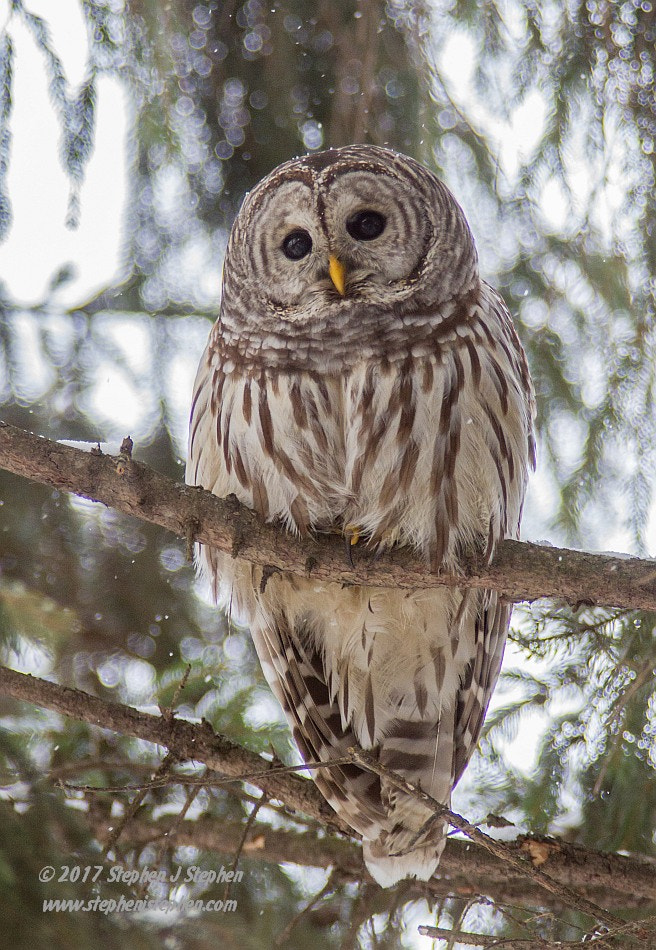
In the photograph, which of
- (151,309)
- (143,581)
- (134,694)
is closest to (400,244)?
(151,309)

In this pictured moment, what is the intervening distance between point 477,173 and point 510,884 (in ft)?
7.85

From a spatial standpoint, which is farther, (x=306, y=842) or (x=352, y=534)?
(x=306, y=842)

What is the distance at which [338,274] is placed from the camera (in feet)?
8.89

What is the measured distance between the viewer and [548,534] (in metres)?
3.53

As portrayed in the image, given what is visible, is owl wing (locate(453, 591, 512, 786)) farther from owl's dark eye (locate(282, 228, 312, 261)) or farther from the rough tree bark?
owl's dark eye (locate(282, 228, 312, 261))

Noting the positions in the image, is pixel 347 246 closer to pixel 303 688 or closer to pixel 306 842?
pixel 303 688

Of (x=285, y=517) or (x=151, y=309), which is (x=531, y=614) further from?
(x=151, y=309)

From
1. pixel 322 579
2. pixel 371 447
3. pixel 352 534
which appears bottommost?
pixel 322 579

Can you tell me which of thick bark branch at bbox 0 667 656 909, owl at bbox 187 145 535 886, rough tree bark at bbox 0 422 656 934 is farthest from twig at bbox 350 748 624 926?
owl at bbox 187 145 535 886

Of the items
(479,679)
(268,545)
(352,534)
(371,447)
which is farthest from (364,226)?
(479,679)

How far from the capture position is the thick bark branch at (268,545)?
214 centimetres

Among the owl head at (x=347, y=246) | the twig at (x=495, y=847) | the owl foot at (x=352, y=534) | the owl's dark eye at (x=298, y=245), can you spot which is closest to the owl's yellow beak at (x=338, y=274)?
the owl head at (x=347, y=246)

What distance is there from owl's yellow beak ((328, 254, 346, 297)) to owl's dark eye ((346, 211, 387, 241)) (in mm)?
146

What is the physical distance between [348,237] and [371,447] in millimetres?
653
